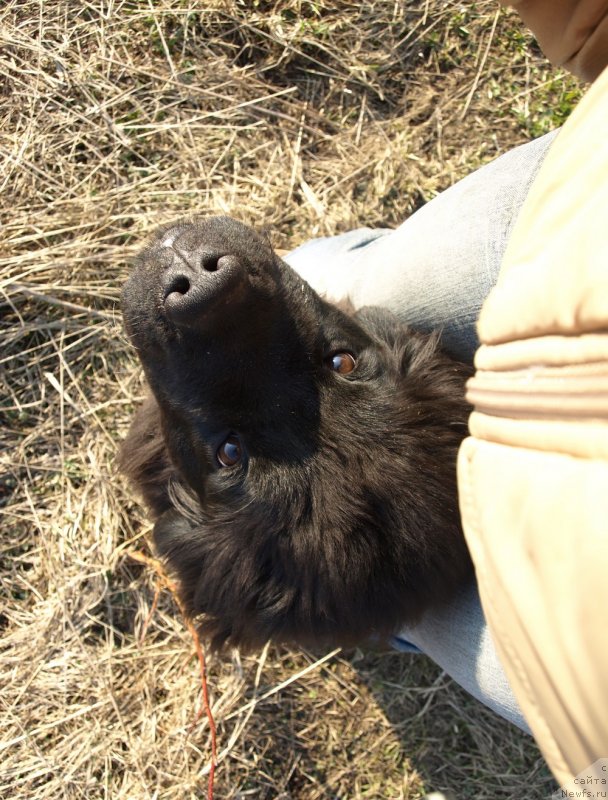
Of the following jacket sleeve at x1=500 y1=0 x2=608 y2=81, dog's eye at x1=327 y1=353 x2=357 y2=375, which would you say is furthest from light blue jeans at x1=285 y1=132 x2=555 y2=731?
jacket sleeve at x1=500 y1=0 x2=608 y2=81

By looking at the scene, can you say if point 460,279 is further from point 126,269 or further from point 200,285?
point 126,269

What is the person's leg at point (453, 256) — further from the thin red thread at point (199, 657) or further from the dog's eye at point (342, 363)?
the thin red thread at point (199, 657)

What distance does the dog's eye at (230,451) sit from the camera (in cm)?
183

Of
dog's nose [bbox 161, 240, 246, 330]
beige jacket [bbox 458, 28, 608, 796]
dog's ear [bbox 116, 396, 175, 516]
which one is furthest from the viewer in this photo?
dog's ear [bbox 116, 396, 175, 516]

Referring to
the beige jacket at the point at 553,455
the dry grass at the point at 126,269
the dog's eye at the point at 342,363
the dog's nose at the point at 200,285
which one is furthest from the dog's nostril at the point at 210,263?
the dry grass at the point at 126,269

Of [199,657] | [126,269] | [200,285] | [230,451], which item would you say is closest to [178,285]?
[200,285]

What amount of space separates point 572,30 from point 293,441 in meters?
1.18

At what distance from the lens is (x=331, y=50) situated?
10.5 feet

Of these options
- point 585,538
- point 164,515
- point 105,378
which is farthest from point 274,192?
point 585,538

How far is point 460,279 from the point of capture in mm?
1954

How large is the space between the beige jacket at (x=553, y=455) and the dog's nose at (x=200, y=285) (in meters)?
0.84

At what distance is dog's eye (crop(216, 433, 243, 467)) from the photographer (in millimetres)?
1825

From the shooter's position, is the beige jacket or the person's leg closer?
the beige jacket

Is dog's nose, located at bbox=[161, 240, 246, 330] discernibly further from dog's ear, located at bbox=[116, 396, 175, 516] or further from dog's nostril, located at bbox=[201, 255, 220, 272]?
dog's ear, located at bbox=[116, 396, 175, 516]
